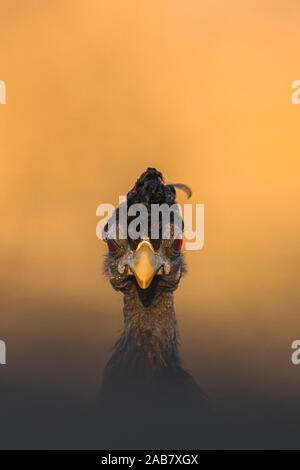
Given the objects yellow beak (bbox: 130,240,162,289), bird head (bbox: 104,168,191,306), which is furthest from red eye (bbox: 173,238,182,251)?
yellow beak (bbox: 130,240,162,289)

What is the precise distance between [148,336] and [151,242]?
0.82m

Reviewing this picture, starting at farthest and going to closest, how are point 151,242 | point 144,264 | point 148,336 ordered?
point 148,336
point 151,242
point 144,264

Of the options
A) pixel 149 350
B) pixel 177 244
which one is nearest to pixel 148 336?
pixel 149 350

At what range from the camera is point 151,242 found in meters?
4.43

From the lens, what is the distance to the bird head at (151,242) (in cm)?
441

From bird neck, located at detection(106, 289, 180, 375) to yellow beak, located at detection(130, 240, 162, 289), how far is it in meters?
0.57

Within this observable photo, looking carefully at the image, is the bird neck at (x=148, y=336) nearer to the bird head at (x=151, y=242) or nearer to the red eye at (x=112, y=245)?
the bird head at (x=151, y=242)

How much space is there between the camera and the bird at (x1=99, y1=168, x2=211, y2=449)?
427 cm

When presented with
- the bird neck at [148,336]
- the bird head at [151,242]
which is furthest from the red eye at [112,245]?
the bird neck at [148,336]

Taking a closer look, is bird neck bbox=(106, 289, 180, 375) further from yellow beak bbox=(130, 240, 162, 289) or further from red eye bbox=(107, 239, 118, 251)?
yellow beak bbox=(130, 240, 162, 289)

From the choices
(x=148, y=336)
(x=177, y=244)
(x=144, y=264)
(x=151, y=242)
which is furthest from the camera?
(x=148, y=336)

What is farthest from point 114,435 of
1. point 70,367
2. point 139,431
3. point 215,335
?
point 215,335

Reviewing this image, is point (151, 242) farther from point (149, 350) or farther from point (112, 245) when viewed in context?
point (149, 350)

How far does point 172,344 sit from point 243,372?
2016 mm
